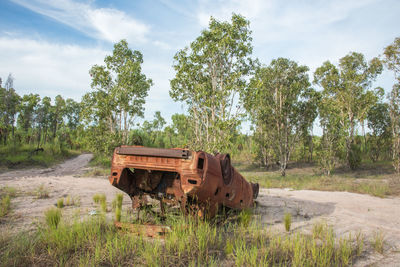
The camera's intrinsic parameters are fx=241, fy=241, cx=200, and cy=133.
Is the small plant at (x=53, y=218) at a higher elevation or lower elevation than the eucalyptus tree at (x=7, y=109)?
lower

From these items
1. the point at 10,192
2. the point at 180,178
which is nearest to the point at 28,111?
the point at 10,192

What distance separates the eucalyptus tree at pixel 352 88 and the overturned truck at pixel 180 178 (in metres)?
19.8

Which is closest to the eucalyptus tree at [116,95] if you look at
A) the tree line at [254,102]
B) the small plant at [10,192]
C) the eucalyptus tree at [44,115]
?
the tree line at [254,102]

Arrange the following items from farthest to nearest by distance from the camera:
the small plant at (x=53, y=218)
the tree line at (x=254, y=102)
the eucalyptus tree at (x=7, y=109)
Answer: the eucalyptus tree at (x=7, y=109)
the tree line at (x=254, y=102)
the small plant at (x=53, y=218)

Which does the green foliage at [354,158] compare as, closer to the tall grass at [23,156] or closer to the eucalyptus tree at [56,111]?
the tall grass at [23,156]

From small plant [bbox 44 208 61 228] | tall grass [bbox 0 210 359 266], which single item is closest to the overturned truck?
tall grass [bbox 0 210 359 266]

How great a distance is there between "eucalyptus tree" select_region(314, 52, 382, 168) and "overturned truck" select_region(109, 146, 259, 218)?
1977 centimetres

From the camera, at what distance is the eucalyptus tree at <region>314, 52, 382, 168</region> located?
804 inches

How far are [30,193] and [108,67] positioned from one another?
414 inches

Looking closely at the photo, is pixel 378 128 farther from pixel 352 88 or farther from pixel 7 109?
pixel 7 109

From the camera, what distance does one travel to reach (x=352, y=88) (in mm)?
20844

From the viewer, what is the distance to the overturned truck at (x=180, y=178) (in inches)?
123

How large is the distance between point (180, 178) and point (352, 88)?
2262 centimetres

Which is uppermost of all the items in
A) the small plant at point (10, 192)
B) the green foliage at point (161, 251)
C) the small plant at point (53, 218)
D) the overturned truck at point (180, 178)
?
the overturned truck at point (180, 178)
